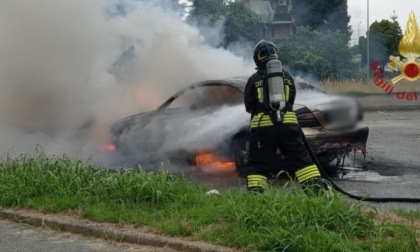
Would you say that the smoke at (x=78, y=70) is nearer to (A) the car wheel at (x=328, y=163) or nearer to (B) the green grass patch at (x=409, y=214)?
(A) the car wheel at (x=328, y=163)

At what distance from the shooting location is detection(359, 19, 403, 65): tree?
2192 cm

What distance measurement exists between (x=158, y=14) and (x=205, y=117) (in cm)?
375

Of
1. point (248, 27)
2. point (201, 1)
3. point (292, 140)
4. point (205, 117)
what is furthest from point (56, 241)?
point (248, 27)

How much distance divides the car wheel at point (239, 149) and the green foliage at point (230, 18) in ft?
16.7

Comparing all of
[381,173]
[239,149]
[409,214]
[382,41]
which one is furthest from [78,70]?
[382,41]

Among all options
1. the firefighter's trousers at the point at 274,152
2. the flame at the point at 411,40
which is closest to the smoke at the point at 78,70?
the firefighter's trousers at the point at 274,152

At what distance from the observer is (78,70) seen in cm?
1041

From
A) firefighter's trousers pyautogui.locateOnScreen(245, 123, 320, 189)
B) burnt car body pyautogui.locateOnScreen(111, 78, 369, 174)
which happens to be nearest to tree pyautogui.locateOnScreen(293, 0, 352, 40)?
burnt car body pyautogui.locateOnScreen(111, 78, 369, 174)

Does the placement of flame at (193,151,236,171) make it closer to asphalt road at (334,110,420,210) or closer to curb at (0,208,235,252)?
asphalt road at (334,110,420,210)

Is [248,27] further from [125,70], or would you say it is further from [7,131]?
[7,131]

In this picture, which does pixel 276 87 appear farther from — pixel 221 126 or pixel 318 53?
pixel 318 53

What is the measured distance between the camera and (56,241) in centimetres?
494

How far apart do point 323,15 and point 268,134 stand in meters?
11.5

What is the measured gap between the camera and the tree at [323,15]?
15.6m
